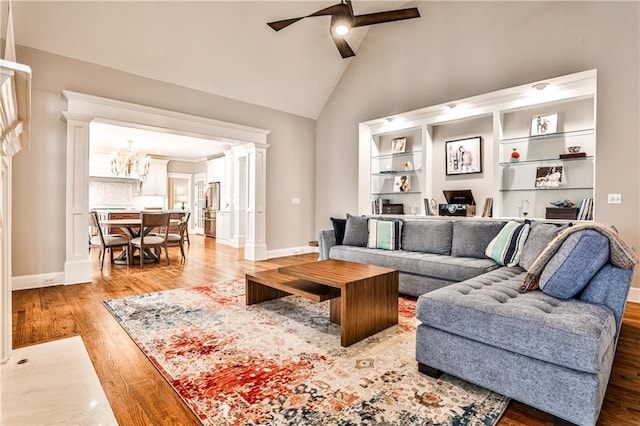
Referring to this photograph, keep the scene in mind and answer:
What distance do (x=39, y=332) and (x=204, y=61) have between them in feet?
13.2

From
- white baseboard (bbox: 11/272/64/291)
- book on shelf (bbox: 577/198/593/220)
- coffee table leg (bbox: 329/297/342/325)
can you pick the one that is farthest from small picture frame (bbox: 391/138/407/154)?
white baseboard (bbox: 11/272/64/291)

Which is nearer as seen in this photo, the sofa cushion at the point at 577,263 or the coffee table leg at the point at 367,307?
the sofa cushion at the point at 577,263

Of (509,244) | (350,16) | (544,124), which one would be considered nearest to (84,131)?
(350,16)

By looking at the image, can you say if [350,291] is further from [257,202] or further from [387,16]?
[257,202]

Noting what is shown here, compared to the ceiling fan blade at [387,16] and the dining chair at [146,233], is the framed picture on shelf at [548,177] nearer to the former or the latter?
the ceiling fan blade at [387,16]

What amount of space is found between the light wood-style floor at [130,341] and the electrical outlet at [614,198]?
106cm

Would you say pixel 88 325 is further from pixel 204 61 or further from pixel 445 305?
pixel 204 61

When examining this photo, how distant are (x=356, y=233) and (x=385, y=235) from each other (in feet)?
1.49

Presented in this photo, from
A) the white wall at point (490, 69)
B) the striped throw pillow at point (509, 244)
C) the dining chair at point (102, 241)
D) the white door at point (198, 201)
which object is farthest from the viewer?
the white door at point (198, 201)

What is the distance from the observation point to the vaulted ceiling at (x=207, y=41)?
384cm

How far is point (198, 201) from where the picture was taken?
11.1 meters

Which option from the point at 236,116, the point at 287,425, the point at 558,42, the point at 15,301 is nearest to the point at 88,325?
the point at 15,301

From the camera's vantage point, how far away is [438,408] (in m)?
1.63

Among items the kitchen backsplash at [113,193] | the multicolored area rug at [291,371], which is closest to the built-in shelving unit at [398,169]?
the multicolored area rug at [291,371]
